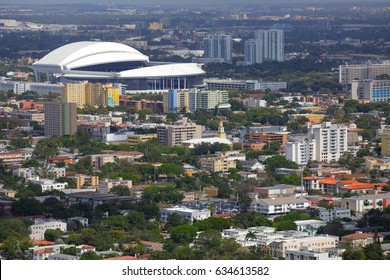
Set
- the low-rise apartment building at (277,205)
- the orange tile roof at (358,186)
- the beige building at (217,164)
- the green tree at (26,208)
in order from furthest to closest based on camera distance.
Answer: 1. the beige building at (217,164)
2. the orange tile roof at (358,186)
3. the low-rise apartment building at (277,205)
4. the green tree at (26,208)

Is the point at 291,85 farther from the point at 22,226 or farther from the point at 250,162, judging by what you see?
the point at 22,226

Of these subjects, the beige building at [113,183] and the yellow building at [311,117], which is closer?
the beige building at [113,183]

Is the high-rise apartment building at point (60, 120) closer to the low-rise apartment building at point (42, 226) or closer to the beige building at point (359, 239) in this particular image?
the low-rise apartment building at point (42, 226)

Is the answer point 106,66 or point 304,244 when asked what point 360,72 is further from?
point 304,244

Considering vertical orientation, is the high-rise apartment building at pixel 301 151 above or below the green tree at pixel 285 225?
below

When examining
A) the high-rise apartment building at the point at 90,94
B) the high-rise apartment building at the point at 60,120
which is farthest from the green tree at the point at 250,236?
the high-rise apartment building at the point at 90,94

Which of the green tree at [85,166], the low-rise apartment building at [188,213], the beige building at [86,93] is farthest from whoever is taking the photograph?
the beige building at [86,93]

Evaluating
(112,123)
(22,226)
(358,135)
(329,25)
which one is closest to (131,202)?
(22,226)

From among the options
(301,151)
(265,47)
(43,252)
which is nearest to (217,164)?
(301,151)
